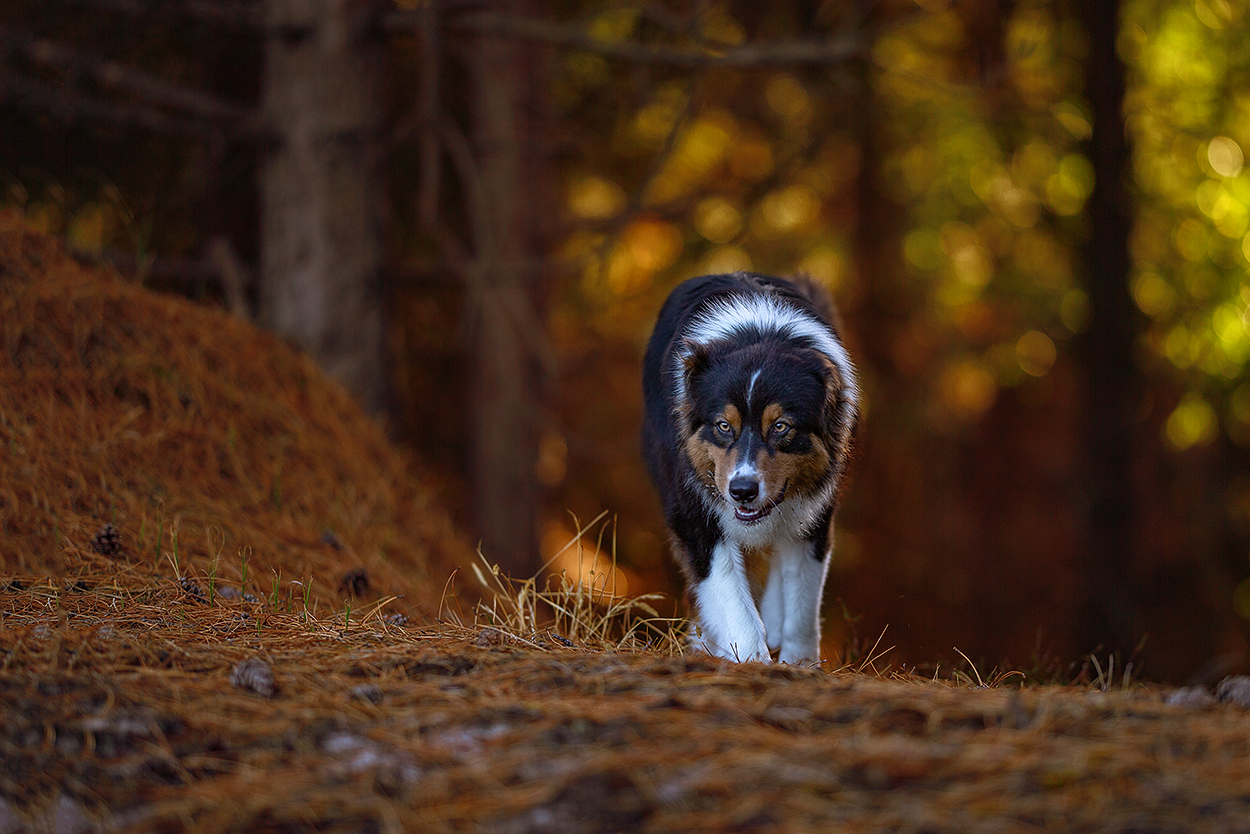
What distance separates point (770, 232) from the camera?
43.1 ft

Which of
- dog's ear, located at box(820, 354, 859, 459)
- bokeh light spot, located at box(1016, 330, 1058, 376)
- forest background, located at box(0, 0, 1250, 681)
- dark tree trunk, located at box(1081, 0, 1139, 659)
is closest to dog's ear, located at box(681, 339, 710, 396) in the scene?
dog's ear, located at box(820, 354, 859, 459)

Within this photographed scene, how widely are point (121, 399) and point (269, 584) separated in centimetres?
146

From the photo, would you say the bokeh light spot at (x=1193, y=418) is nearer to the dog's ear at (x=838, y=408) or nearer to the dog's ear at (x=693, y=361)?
the dog's ear at (x=838, y=408)

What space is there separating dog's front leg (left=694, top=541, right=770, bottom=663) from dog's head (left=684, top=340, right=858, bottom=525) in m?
0.23

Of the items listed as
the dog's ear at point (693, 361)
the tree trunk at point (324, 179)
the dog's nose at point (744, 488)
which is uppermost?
the tree trunk at point (324, 179)

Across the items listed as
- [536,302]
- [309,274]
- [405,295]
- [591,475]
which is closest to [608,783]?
[309,274]

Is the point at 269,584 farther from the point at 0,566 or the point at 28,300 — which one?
the point at 28,300

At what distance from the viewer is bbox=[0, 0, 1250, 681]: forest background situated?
720cm

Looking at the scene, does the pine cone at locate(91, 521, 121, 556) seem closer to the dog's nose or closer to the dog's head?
the dog's head

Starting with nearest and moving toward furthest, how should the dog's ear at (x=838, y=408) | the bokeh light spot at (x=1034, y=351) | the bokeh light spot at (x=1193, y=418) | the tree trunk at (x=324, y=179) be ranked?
the dog's ear at (x=838, y=408) < the tree trunk at (x=324, y=179) < the bokeh light spot at (x=1193, y=418) < the bokeh light spot at (x=1034, y=351)

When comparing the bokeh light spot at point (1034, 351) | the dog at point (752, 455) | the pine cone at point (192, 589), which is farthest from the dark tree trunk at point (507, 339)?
the bokeh light spot at point (1034, 351)

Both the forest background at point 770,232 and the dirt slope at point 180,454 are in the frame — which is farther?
the forest background at point 770,232

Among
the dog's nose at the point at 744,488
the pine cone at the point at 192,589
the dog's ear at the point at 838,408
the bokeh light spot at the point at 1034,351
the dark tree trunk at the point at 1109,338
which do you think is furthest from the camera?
the bokeh light spot at the point at 1034,351

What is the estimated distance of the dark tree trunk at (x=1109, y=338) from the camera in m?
11.0
